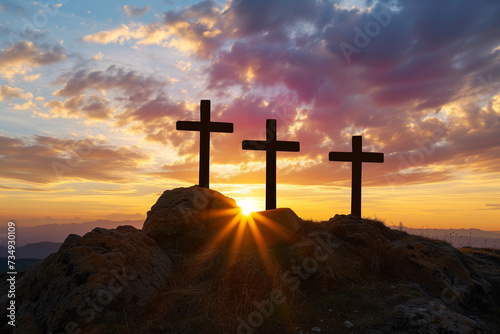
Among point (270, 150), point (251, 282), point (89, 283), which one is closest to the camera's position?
point (89, 283)

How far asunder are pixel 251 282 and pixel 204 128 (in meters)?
6.88

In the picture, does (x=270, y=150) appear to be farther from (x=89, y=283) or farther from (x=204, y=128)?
(x=89, y=283)

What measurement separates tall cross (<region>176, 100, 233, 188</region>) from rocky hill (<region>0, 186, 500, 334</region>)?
2857 mm

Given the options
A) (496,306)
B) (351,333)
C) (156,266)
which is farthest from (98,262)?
(496,306)

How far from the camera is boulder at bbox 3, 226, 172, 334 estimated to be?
553cm

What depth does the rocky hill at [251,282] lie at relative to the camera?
18.6 feet

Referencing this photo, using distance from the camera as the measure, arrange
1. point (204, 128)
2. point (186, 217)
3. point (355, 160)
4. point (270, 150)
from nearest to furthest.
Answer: point (186, 217) → point (270, 150) → point (204, 128) → point (355, 160)

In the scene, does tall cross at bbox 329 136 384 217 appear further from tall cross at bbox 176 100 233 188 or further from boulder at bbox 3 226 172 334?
boulder at bbox 3 226 172 334

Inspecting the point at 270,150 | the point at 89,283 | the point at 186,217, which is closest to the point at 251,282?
the point at 89,283

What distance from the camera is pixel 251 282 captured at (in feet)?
21.9

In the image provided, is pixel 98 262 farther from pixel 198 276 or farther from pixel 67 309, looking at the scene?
pixel 198 276

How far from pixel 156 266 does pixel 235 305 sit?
6.24 ft

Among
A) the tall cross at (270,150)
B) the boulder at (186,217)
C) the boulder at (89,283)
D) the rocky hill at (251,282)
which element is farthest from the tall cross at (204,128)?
the boulder at (89,283)

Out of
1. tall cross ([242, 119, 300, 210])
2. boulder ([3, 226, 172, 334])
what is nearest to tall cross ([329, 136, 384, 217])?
tall cross ([242, 119, 300, 210])
